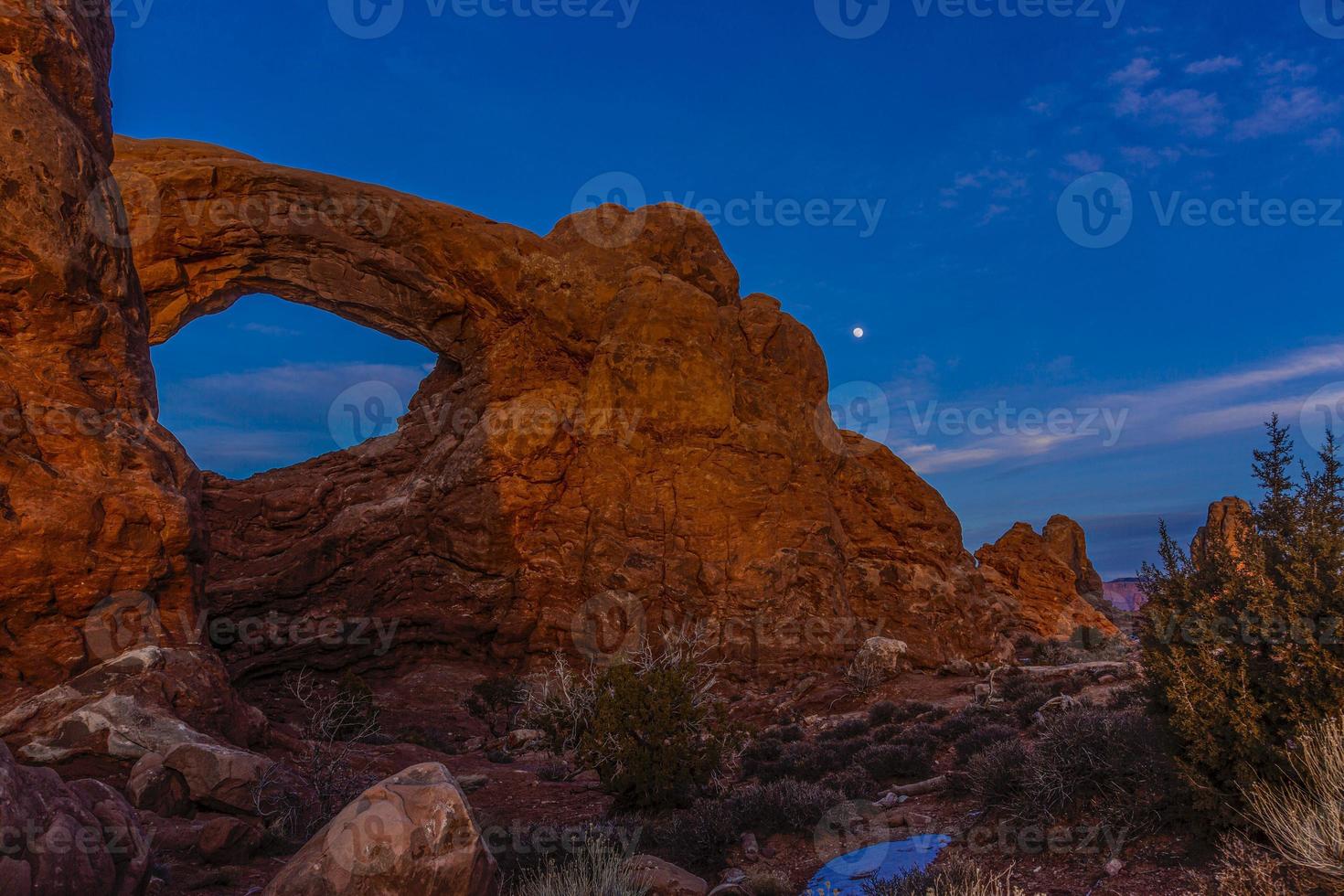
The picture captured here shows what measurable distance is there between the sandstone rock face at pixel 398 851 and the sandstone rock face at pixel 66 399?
8498mm

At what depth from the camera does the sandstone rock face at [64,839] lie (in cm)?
407

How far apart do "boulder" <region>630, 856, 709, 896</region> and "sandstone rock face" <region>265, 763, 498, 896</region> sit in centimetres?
159

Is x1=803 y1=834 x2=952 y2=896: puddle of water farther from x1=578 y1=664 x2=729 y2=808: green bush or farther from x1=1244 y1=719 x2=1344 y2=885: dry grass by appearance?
x1=578 y1=664 x2=729 y2=808: green bush

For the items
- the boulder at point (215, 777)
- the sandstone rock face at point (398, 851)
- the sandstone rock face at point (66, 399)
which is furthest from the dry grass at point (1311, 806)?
the sandstone rock face at point (66, 399)

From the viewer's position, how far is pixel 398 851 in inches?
183

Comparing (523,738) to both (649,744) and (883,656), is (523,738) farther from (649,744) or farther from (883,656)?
(883,656)

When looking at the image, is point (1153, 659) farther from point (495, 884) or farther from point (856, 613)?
point (856, 613)

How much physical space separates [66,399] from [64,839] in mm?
9498

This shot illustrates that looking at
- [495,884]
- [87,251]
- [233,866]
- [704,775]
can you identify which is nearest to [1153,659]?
→ [495,884]

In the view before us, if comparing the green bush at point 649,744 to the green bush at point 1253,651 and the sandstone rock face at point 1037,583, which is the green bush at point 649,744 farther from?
the sandstone rock face at point 1037,583

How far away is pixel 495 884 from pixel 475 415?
66.5 ft

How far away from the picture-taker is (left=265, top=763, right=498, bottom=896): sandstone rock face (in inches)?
180

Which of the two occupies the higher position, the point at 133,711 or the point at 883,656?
the point at 133,711

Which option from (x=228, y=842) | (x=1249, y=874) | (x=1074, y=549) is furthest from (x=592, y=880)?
(x=1074, y=549)
